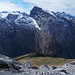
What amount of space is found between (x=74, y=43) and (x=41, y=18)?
34594 millimetres

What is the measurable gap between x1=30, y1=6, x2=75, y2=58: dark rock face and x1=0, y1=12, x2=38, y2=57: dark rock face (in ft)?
32.2

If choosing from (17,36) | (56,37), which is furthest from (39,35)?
(17,36)

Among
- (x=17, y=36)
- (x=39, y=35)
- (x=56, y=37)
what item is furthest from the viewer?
(x=17, y=36)

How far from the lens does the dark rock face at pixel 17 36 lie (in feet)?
366

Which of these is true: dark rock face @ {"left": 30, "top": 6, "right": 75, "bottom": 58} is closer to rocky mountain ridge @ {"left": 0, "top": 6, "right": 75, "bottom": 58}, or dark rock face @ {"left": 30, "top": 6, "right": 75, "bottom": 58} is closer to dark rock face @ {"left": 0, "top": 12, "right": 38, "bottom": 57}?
rocky mountain ridge @ {"left": 0, "top": 6, "right": 75, "bottom": 58}

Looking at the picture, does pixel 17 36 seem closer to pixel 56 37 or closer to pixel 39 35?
pixel 39 35

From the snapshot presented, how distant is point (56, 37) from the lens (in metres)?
97.1

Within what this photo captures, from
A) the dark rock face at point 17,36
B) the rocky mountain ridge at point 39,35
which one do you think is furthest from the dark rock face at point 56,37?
the dark rock face at point 17,36

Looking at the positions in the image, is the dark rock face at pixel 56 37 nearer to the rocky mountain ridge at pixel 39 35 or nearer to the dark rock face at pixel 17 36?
the rocky mountain ridge at pixel 39 35

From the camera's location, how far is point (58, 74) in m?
12.8

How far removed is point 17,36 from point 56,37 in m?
36.6

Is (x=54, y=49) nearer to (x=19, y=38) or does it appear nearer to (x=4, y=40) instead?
(x=19, y=38)

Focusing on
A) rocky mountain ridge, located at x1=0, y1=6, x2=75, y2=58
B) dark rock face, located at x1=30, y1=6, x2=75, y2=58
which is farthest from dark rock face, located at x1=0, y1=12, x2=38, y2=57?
dark rock face, located at x1=30, y1=6, x2=75, y2=58

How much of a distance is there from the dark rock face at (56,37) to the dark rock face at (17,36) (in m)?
9.83
